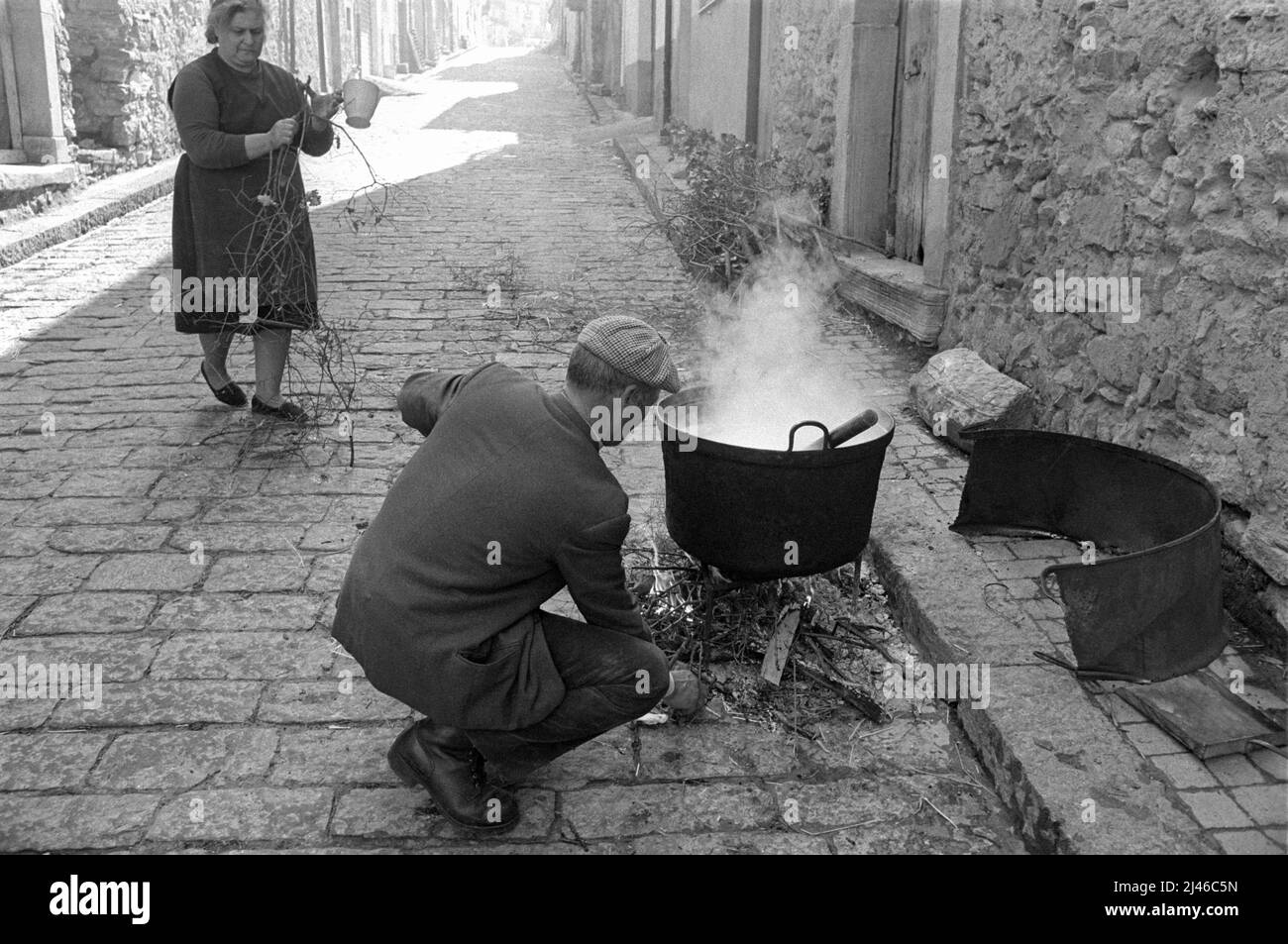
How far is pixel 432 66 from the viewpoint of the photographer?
1735 inches

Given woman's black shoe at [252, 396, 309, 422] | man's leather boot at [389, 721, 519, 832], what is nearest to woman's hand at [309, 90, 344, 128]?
woman's black shoe at [252, 396, 309, 422]

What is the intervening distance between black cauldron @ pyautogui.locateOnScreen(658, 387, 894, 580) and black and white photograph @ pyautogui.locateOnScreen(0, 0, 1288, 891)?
0.05 feet

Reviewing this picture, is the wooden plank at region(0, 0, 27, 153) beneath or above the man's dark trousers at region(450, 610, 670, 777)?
above

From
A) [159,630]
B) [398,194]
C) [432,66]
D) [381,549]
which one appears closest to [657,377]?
[381,549]

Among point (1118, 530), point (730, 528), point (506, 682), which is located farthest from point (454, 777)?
point (1118, 530)

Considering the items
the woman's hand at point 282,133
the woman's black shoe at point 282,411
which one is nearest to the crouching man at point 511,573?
the woman's hand at point 282,133

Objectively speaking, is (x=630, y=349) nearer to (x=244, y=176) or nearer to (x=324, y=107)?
(x=324, y=107)

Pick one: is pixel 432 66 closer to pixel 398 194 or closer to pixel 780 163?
pixel 398 194

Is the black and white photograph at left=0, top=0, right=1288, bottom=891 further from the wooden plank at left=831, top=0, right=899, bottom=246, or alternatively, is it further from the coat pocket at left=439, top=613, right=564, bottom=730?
the wooden plank at left=831, top=0, right=899, bottom=246

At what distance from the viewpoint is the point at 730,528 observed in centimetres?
381

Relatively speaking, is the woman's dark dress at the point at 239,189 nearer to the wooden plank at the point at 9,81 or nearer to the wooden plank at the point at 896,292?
the wooden plank at the point at 896,292

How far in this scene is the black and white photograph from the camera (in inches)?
120

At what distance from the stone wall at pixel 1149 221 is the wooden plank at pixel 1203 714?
53 cm
